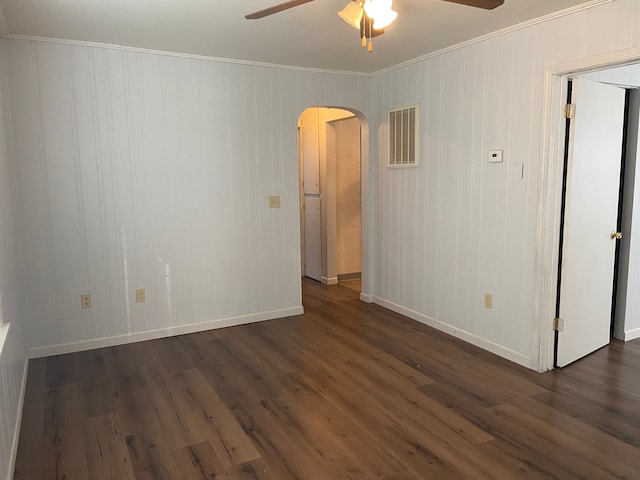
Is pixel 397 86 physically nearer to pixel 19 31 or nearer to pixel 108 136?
pixel 108 136

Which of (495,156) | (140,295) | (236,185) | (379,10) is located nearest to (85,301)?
(140,295)

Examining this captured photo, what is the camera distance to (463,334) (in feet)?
13.1

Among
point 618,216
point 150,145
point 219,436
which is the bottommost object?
point 219,436

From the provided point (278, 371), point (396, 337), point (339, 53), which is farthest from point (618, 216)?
point (278, 371)

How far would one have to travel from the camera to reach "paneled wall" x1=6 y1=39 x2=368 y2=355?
3631 millimetres

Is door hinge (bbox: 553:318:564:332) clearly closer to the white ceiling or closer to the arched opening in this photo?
the white ceiling

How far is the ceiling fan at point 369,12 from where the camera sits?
2059 mm

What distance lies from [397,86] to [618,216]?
2171 millimetres

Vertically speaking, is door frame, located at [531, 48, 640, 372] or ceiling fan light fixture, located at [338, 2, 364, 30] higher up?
ceiling fan light fixture, located at [338, 2, 364, 30]

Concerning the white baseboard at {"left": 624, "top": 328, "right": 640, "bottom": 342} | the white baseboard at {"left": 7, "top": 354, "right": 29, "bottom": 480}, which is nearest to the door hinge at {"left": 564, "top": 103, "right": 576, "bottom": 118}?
the white baseboard at {"left": 624, "top": 328, "right": 640, "bottom": 342}

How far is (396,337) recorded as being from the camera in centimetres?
410

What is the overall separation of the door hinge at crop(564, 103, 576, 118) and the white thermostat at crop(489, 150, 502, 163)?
19.6 inches

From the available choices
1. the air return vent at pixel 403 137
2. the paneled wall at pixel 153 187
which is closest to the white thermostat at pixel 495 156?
the air return vent at pixel 403 137

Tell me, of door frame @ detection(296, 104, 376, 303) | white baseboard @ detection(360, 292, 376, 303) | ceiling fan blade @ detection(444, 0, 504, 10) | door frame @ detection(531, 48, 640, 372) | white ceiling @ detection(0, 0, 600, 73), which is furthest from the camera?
white baseboard @ detection(360, 292, 376, 303)
